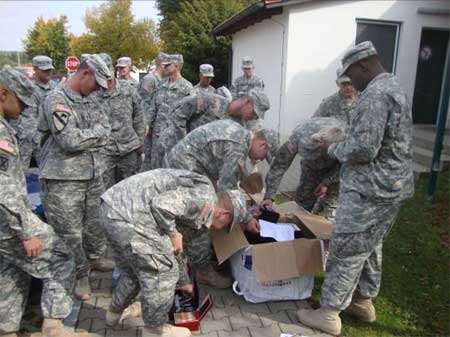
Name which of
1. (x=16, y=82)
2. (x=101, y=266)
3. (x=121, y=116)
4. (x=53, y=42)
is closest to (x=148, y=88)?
(x=121, y=116)

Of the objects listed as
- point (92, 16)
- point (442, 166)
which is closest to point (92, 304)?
point (442, 166)

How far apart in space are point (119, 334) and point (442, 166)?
6.50m

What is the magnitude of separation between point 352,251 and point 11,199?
88.9 inches

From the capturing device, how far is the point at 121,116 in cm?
456

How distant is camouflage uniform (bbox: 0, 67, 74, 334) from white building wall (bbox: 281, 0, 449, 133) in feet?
23.4

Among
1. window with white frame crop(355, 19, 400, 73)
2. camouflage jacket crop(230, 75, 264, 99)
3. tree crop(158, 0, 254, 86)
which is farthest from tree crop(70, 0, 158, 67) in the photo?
window with white frame crop(355, 19, 400, 73)

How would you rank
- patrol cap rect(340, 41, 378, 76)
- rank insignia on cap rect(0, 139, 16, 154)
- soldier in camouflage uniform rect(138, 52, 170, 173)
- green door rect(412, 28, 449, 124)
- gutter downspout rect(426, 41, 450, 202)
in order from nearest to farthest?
rank insignia on cap rect(0, 139, 16, 154), patrol cap rect(340, 41, 378, 76), gutter downspout rect(426, 41, 450, 202), soldier in camouflage uniform rect(138, 52, 170, 173), green door rect(412, 28, 449, 124)

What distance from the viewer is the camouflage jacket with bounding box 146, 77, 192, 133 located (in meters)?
6.14

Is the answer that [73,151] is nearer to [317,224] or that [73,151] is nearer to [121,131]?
[121,131]

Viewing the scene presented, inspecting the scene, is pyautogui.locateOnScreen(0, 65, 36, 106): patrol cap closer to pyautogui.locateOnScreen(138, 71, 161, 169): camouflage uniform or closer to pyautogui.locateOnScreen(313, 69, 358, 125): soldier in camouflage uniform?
pyautogui.locateOnScreen(313, 69, 358, 125): soldier in camouflage uniform

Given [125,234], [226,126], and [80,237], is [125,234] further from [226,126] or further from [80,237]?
[226,126]

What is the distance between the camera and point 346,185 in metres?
2.88

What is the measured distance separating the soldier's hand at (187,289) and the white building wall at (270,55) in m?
6.91

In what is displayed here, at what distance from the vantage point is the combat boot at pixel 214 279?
368cm
